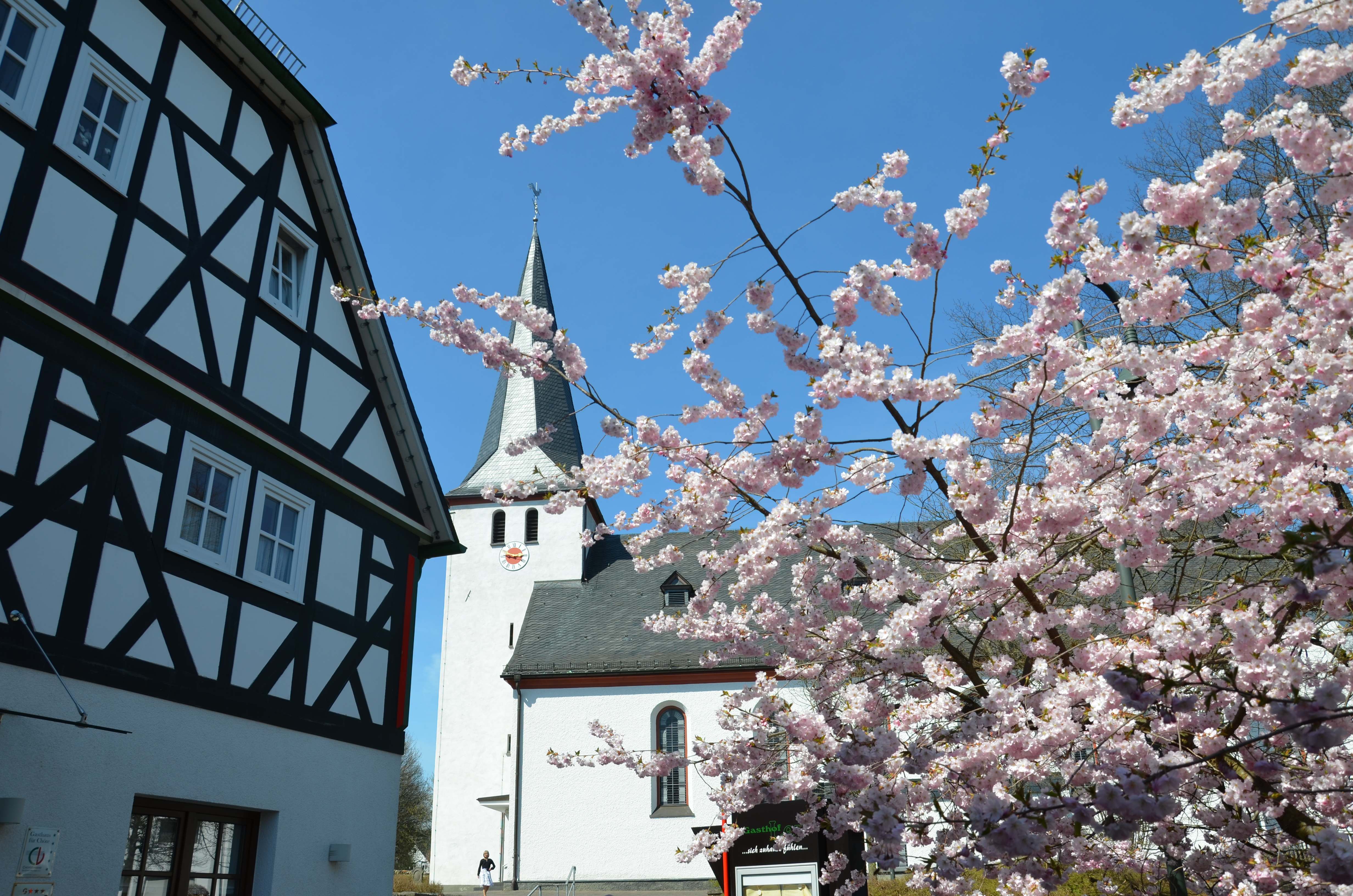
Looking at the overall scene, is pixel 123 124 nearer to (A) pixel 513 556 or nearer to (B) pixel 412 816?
(A) pixel 513 556

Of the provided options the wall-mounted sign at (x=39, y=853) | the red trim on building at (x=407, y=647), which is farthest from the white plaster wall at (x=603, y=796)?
the wall-mounted sign at (x=39, y=853)

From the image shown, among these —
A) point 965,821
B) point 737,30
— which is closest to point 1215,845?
point 965,821

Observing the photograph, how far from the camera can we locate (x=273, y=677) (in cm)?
915

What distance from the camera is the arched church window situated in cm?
2397

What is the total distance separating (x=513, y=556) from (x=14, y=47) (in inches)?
875

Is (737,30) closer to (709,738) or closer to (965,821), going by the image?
(965,821)

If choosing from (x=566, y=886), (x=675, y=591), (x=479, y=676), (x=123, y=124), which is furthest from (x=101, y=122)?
(x=479, y=676)

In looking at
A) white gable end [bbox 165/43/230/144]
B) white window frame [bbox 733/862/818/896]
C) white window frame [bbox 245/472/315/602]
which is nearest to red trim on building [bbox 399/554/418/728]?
white window frame [bbox 245/472/315/602]

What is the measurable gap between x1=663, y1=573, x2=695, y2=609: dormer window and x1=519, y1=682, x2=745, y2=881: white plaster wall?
264cm

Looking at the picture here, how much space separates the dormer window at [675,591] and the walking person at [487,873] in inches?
292

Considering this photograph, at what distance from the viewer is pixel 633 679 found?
2475cm

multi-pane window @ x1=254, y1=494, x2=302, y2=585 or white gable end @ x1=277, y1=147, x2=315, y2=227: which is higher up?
white gable end @ x1=277, y1=147, x2=315, y2=227

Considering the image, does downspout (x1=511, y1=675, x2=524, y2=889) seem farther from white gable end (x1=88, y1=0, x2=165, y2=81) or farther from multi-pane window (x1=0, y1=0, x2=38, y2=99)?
multi-pane window (x1=0, y1=0, x2=38, y2=99)

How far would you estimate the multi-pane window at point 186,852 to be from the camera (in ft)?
25.2
